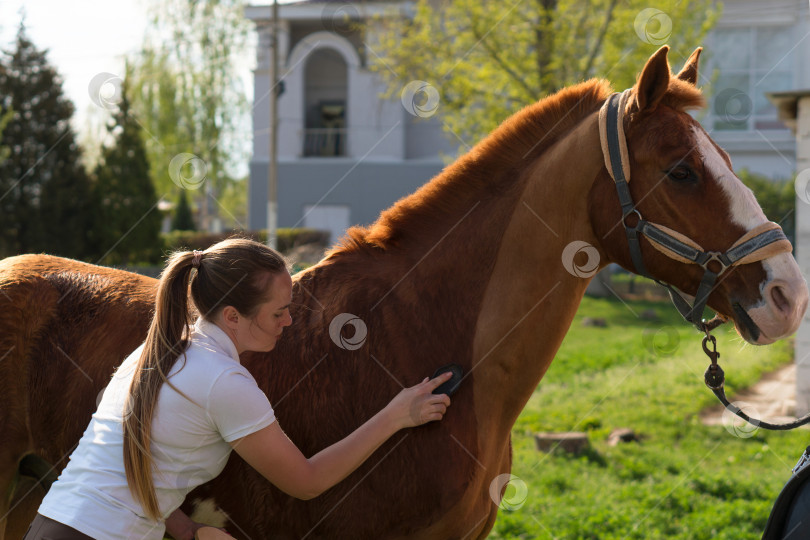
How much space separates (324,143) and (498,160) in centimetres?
2115

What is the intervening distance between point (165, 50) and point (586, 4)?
14.6m

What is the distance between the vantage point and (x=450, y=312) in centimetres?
262

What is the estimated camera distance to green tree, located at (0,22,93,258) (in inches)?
663

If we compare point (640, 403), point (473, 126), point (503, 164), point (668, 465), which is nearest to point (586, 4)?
point (473, 126)

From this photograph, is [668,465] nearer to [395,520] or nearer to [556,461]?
[556,461]

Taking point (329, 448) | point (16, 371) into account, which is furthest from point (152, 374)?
point (16, 371)

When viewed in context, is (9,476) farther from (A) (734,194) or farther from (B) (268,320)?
(A) (734,194)

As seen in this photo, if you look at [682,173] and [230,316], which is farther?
[682,173]

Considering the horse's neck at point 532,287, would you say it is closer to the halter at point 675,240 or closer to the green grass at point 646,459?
the halter at point 675,240

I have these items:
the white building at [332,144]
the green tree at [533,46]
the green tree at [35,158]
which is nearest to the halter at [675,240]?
the green tree at [533,46]

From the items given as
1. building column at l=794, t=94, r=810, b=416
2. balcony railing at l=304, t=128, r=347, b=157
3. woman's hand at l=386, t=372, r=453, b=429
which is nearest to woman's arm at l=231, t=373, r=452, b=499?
woman's hand at l=386, t=372, r=453, b=429

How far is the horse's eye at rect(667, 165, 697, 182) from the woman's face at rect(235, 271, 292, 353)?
1.34 m

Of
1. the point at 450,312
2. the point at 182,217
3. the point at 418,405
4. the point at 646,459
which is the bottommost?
the point at 182,217

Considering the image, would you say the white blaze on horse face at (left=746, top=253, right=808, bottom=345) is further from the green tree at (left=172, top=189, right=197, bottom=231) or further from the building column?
the green tree at (left=172, top=189, right=197, bottom=231)
